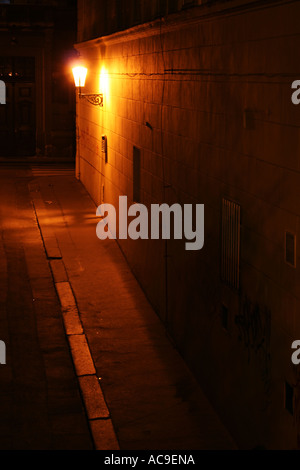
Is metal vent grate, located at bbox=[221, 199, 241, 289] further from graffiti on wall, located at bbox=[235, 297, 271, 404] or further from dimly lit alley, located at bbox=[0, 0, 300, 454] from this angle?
graffiti on wall, located at bbox=[235, 297, 271, 404]

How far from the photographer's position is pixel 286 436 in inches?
233

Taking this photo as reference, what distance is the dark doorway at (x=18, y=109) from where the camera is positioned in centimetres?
2962

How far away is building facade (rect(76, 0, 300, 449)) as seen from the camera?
5918 millimetres

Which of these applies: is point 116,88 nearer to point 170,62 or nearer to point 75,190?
point 170,62

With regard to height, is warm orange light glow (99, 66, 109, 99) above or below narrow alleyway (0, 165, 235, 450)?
above

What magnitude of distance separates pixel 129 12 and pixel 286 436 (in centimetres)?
1000

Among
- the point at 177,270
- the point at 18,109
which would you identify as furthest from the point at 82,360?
the point at 18,109

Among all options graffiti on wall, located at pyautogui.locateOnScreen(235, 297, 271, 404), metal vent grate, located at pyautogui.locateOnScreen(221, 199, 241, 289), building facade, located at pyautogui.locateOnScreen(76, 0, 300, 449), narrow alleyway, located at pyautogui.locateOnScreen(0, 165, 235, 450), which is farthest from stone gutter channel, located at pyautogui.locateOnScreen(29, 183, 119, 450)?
metal vent grate, located at pyautogui.locateOnScreen(221, 199, 241, 289)

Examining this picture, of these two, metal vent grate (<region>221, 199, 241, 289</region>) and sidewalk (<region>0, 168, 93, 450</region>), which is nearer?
metal vent grate (<region>221, 199, 241, 289</region>)

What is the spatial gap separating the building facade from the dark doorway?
18.4 metres

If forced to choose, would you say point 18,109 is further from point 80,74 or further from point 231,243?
point 231,243

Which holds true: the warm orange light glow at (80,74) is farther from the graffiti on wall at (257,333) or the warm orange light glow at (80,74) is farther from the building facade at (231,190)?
the graffiti on wall at (257,333)
